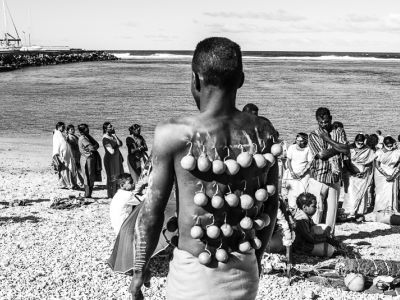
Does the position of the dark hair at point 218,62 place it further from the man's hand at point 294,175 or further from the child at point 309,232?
the man's hand at point 294,175

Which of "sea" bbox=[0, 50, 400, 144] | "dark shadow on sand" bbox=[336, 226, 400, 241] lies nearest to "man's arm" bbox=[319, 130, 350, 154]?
"dark shadow on sand" bbox=[336, 226, 400, 241]

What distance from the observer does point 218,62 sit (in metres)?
2.52

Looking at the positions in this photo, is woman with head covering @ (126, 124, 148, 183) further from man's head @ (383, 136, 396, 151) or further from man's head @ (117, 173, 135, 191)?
man's head @ (383, 136, 396, 151)

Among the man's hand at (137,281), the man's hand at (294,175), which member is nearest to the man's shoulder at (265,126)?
the man's hand at (137,281)

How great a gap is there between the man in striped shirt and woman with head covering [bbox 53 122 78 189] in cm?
607

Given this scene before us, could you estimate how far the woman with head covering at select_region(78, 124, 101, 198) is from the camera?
11.0 meters

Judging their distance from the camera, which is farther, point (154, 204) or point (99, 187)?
point (99, 187)

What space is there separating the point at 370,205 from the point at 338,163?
3.48 meters

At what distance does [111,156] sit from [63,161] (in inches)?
59.4

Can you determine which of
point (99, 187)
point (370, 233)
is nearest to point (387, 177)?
point (370, 233)

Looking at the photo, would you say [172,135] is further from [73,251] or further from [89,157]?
[89,157]

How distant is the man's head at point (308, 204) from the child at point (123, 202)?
229cm

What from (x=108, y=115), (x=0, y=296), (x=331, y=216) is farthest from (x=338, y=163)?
(x=108, y=115)

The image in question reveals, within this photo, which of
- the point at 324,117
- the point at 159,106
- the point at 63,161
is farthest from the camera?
the point at 159,106
